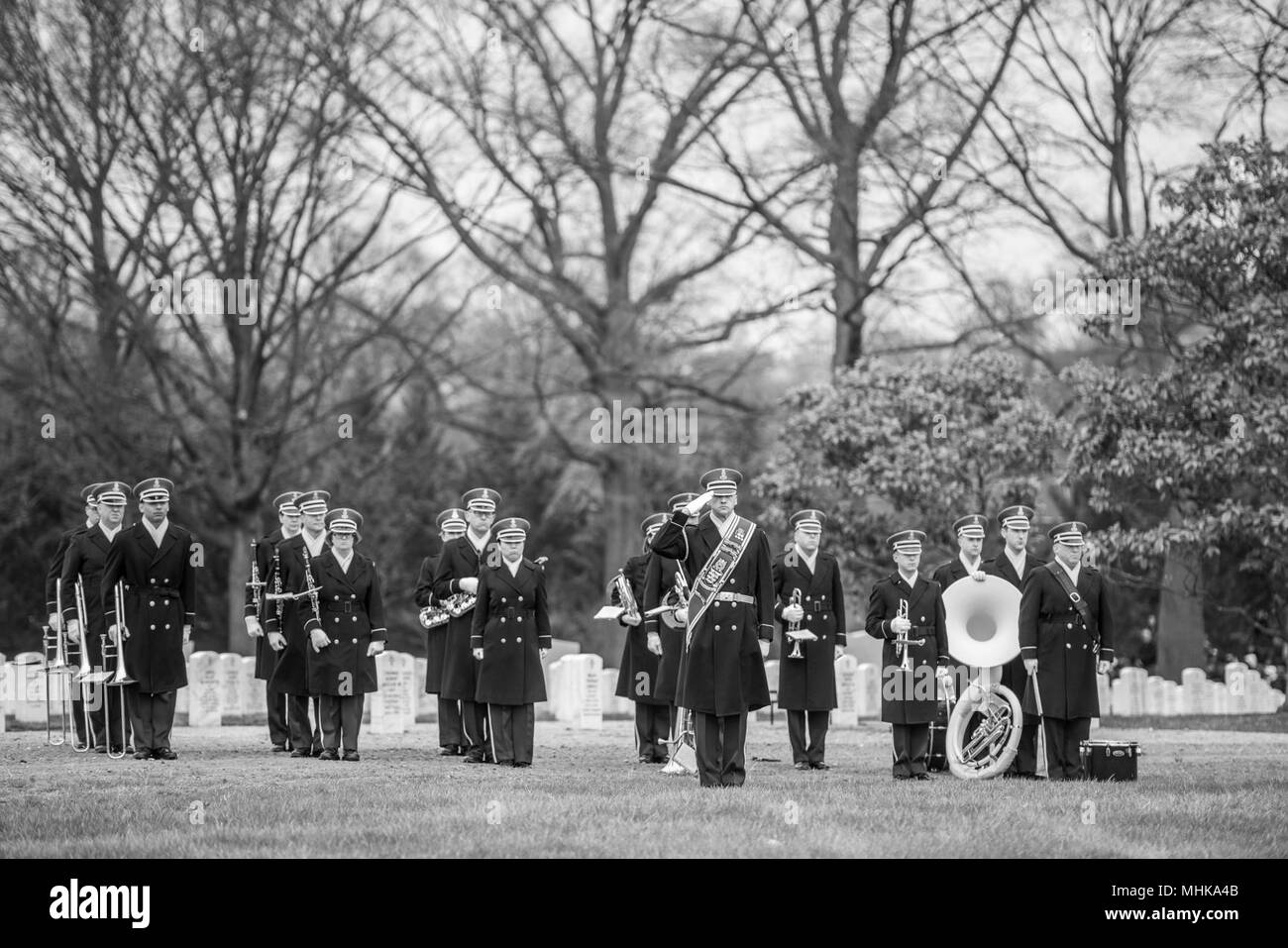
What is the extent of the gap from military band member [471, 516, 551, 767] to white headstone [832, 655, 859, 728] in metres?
6.90

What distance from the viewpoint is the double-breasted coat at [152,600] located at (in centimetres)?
1320

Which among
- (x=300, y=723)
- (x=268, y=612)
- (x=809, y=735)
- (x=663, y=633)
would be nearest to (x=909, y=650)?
(x=809, y=735)

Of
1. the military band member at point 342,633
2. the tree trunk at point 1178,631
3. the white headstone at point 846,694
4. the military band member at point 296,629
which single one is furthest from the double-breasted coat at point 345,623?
the tree trunk at point 1178,631

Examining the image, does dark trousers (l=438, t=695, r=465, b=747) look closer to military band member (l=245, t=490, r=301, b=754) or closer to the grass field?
the grass field

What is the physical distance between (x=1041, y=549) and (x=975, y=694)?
675 inches

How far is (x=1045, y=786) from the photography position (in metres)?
11.7

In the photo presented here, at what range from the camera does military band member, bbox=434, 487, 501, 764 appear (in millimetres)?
13867

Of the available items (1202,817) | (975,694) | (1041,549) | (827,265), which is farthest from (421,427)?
(1202,817)

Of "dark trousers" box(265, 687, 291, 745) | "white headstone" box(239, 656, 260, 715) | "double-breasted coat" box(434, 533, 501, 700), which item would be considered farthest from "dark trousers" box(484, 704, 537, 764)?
"white headstone" box(239, 656, 260, 715)

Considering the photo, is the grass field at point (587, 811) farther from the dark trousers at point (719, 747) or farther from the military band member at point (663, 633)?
the military band member at point (663, 633)

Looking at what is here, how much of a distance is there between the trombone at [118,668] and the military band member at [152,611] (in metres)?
0.03

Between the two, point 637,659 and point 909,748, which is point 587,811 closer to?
point 909,748
